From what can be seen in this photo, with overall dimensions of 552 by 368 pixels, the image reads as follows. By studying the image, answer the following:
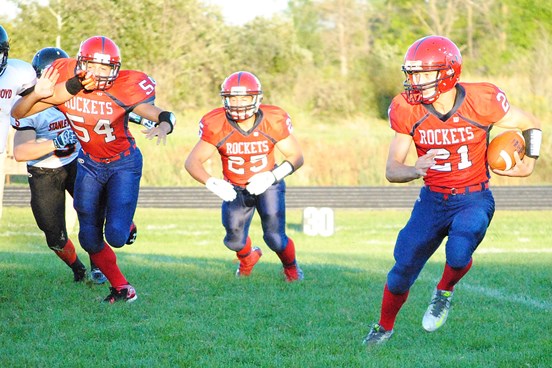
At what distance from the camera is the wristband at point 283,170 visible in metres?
7.10

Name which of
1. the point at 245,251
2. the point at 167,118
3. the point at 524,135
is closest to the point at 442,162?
the point at 524,135

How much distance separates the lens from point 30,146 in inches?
269

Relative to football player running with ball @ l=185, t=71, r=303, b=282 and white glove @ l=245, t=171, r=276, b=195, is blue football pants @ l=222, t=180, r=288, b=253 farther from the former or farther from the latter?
white glove @ l=245, t=171, r=276, b=195

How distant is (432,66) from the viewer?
16.5 feet

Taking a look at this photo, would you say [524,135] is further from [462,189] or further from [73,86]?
[73,86]

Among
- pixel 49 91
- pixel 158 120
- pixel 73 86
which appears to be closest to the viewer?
pixel 49 91

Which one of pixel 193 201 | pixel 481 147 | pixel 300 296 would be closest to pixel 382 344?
pixel 481 147

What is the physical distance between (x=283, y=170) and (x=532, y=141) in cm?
241

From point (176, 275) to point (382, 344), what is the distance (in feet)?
10.1

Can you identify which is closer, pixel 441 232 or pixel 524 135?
pixel 441 232

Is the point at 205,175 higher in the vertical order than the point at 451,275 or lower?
higher

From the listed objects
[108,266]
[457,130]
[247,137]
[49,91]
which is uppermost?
[49,91]

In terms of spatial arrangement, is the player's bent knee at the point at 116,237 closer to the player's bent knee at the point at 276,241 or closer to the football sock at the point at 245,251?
the player's bent knee at the point at 276,241

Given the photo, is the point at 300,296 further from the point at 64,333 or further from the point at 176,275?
the point at 64,333
